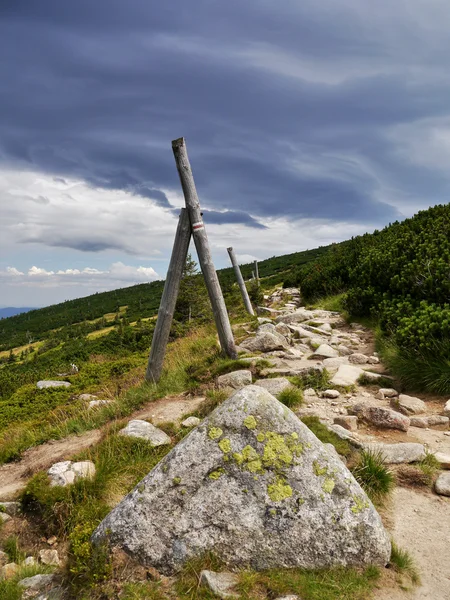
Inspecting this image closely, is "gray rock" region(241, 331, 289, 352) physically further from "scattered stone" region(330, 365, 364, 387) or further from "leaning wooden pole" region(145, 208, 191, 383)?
"leaning wooden pole" region(145, 208, 191, 383)

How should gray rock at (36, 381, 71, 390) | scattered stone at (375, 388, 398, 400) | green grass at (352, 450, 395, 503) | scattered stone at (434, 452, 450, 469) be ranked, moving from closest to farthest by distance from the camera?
green grass at (352, 450, 395, 503) < scattered stone at (434, 452, 450, 469) < scattered stone at (375, 388, 398, 400) < gray rock at (36, 381, 71, 390)

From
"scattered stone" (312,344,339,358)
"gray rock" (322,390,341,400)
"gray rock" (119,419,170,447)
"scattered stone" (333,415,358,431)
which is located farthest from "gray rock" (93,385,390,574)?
"scattered stone" (312,344,339,358)

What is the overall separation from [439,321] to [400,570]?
5.92 meters

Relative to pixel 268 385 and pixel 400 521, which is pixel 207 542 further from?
pixel 268 385

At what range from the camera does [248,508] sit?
9.99 ft

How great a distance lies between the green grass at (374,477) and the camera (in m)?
3.99

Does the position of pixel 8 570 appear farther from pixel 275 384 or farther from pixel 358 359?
pixel 358 359

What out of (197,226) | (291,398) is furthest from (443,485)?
(197,226)

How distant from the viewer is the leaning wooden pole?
8406 millimetres

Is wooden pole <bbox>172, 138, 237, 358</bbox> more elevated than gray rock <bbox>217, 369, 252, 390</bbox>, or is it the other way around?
wooden pole <bbox>172, 138, 237, 358</bbox>

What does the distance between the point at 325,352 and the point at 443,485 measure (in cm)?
552

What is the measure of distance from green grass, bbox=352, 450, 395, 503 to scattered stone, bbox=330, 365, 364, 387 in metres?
3.07

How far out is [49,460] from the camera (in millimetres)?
5820

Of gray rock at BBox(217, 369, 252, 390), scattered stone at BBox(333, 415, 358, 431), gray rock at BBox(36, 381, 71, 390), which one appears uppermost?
gray rock at BBox(217, 369, 252, 390)
